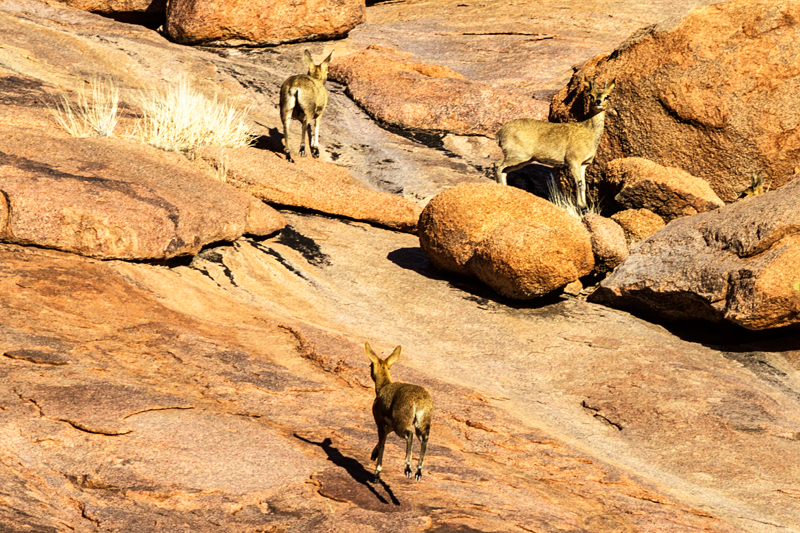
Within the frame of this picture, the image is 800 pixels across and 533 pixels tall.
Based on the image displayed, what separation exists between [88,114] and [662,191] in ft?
30.5

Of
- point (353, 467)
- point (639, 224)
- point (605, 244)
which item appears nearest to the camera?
point (353, 467)

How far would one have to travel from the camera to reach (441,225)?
38.9 feet

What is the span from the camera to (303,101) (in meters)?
14.1

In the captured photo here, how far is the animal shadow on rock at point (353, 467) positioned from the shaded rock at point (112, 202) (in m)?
4.06

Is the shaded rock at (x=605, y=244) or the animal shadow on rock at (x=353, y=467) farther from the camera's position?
the shaded rock at (x=605, y=244)

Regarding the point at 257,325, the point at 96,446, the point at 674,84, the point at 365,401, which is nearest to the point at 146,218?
the point at 257,325

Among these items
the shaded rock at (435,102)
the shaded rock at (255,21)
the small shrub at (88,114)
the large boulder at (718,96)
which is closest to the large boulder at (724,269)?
the large boulder at (718,96)

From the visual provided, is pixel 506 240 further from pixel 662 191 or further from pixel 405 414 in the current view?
pixel 405 414

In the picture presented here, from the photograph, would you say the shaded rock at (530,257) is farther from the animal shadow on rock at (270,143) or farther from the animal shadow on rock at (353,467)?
the animal shadow on rock at (270,143)

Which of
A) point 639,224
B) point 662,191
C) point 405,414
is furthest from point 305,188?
point 405,414

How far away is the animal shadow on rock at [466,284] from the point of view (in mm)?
11461

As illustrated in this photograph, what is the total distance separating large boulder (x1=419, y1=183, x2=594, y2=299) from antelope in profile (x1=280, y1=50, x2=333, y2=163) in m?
3.23

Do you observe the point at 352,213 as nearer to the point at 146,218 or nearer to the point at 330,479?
the point at 146,218

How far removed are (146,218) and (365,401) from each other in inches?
148
